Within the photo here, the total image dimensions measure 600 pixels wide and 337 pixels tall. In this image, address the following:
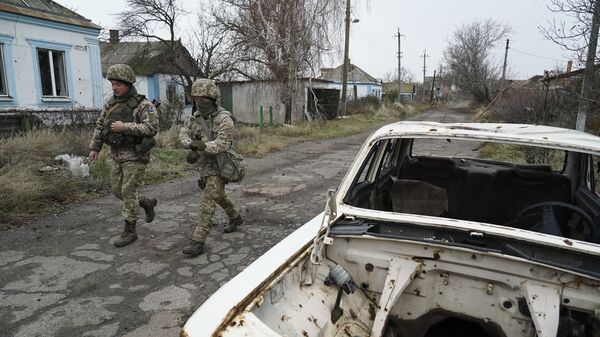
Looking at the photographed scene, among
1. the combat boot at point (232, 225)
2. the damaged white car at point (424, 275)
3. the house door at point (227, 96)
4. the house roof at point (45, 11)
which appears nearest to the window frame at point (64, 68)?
the house roof at point (45, 11)

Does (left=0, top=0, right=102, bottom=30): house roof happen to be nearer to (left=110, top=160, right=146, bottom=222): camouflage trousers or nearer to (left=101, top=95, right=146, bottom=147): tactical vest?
(left=101, top=95, right=146, bottom=147): tactical vest

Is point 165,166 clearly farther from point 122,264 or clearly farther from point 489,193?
point 489,193

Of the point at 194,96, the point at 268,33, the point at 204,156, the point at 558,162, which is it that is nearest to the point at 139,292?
the point at 204,156

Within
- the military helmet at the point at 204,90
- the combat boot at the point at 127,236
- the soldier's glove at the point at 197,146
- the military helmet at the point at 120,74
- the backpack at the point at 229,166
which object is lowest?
the combat boot at the point at 127,236

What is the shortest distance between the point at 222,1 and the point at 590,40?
13902 millimetres

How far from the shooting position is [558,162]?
7.38 meters

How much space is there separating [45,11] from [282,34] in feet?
26.4

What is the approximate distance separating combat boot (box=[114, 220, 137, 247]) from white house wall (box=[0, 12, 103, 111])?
9080mm

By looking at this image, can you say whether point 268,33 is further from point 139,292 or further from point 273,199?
point 139,292

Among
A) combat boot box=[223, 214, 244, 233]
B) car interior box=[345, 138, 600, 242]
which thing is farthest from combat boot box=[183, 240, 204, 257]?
car interior box=[345, 138, 600, 242]

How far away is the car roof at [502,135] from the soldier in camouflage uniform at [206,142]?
168cm

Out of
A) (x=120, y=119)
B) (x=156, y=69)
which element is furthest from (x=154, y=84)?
(x=120, y=119)

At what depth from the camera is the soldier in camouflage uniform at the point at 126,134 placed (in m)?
3.92

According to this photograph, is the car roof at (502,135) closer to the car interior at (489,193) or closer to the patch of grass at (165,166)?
the car interior at (489,193)
